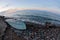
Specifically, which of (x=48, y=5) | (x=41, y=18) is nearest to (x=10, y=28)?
(x=41, y=18)

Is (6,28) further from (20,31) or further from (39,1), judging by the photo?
(39,1)

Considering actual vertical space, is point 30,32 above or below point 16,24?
below

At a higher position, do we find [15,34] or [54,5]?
[54,5]

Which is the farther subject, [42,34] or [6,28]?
[42,34]

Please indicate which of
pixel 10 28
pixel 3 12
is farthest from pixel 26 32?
pixel 3 12

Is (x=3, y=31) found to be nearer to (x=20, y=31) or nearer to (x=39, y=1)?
(x=20, y=31)

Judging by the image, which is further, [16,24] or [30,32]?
[30,32]

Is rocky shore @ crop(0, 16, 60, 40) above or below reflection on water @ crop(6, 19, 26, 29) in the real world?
below

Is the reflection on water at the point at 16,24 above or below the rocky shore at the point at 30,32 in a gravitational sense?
above

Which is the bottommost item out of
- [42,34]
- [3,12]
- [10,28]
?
[42,34]
